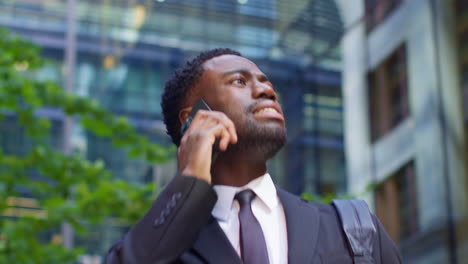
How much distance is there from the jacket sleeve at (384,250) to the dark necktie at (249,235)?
36 centimetres

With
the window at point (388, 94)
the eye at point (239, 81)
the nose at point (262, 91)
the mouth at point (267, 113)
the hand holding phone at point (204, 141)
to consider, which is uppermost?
A: the window at point (388, 94)

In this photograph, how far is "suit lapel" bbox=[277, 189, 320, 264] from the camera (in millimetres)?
2213

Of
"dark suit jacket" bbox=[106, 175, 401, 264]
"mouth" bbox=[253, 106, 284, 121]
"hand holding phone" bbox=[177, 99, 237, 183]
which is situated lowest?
"dark suit jacket" bbox=[106, 175, 401, 264]

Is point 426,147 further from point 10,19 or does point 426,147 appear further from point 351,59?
point 10,19

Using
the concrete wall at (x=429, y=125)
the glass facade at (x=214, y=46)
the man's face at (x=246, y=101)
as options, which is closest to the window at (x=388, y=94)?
the concrete wall at (x=429, y=125)

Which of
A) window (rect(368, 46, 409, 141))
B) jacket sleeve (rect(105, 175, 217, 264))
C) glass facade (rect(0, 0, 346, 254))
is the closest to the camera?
jacket sleeve (rect(105, 175, 217, 264))

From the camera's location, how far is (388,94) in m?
15.0

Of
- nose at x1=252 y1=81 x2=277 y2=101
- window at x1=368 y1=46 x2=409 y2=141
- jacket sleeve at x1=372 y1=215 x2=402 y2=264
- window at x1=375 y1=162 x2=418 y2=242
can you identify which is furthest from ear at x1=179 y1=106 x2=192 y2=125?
window at x1=368 y1=46 x2=409 y2=141

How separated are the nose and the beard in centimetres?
11

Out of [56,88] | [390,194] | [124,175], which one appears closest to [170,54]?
[124,175]

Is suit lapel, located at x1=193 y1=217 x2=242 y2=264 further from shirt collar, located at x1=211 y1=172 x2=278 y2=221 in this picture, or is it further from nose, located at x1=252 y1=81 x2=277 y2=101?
nose, located at x1=252 y1=81 x2=277 y2=101

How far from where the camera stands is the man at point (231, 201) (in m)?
2.08

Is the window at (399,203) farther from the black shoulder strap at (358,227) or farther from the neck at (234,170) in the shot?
the neck at (234,170)

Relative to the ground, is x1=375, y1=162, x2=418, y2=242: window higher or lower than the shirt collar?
lower
